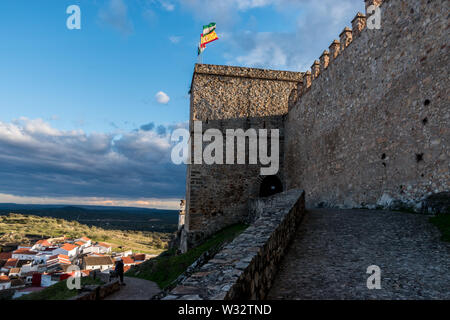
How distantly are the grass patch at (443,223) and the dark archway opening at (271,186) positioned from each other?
10.8 metres

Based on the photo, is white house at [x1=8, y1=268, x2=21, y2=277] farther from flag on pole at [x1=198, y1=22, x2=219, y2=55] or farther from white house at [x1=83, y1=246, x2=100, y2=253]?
flag on pole at [x1=198, y1=22, x2=219, y2=55]

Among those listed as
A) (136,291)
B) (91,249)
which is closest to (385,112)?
(136,291)

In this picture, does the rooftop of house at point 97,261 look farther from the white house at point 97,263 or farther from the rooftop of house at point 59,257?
the rooftop of house at point 59,257

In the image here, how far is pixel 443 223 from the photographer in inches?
209

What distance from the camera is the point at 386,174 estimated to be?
7.98m

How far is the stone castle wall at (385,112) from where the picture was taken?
6.43 metres

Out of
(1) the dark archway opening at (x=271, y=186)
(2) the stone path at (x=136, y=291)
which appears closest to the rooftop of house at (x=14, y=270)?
(2) the stone path at (x=136, y=291)

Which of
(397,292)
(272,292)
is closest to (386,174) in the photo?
(397,292)

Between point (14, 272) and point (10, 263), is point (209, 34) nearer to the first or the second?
point (14, 272)

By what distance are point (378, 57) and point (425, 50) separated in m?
1.88

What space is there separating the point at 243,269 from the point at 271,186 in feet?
46.6

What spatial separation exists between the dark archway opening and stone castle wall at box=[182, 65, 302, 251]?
67 cm

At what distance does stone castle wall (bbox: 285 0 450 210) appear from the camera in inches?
253
